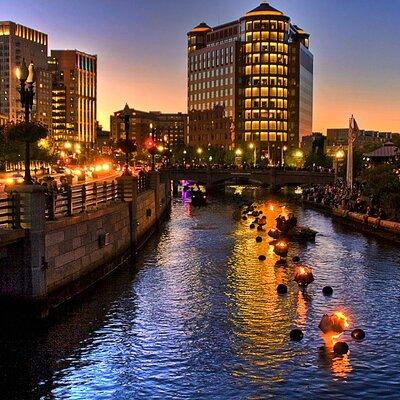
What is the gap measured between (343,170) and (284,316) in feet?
304

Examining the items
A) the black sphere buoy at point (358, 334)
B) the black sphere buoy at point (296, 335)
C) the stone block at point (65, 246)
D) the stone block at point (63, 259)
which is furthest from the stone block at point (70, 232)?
the black sphere buoy at point (358, 334)

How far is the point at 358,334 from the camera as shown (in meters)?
25.7

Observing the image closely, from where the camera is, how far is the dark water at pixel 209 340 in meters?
20.9

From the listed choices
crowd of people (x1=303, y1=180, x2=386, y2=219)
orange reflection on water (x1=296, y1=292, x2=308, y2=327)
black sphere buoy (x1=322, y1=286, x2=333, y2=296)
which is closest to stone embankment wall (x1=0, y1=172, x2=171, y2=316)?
orange reflection on water (x1=296, y1=292, x2=308, y2=327)

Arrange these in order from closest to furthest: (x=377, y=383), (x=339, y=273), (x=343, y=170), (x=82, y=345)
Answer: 1. (x=377, y=383)
2. (x=82, y=345)
3. (x=339, y=273)
4. (x=343, y=170)

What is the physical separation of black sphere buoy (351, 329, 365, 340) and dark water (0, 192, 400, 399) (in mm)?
243

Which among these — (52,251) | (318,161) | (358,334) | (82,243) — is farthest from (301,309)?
(318,161)

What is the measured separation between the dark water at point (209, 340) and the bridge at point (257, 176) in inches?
3026

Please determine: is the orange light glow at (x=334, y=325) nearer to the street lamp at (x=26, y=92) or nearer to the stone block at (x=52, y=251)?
the stone block at (x=52, y=251)

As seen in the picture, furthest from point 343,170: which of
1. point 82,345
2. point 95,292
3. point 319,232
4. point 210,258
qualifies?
point 82,345

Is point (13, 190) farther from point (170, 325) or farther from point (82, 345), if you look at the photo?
point (170, 325)

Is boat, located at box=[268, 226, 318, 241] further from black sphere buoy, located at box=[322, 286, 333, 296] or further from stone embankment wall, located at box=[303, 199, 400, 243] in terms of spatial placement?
black sphere buoy, located at box=[322, 286, 333, 296]

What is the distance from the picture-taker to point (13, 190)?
26.1 m

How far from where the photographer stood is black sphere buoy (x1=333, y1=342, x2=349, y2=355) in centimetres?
2373
